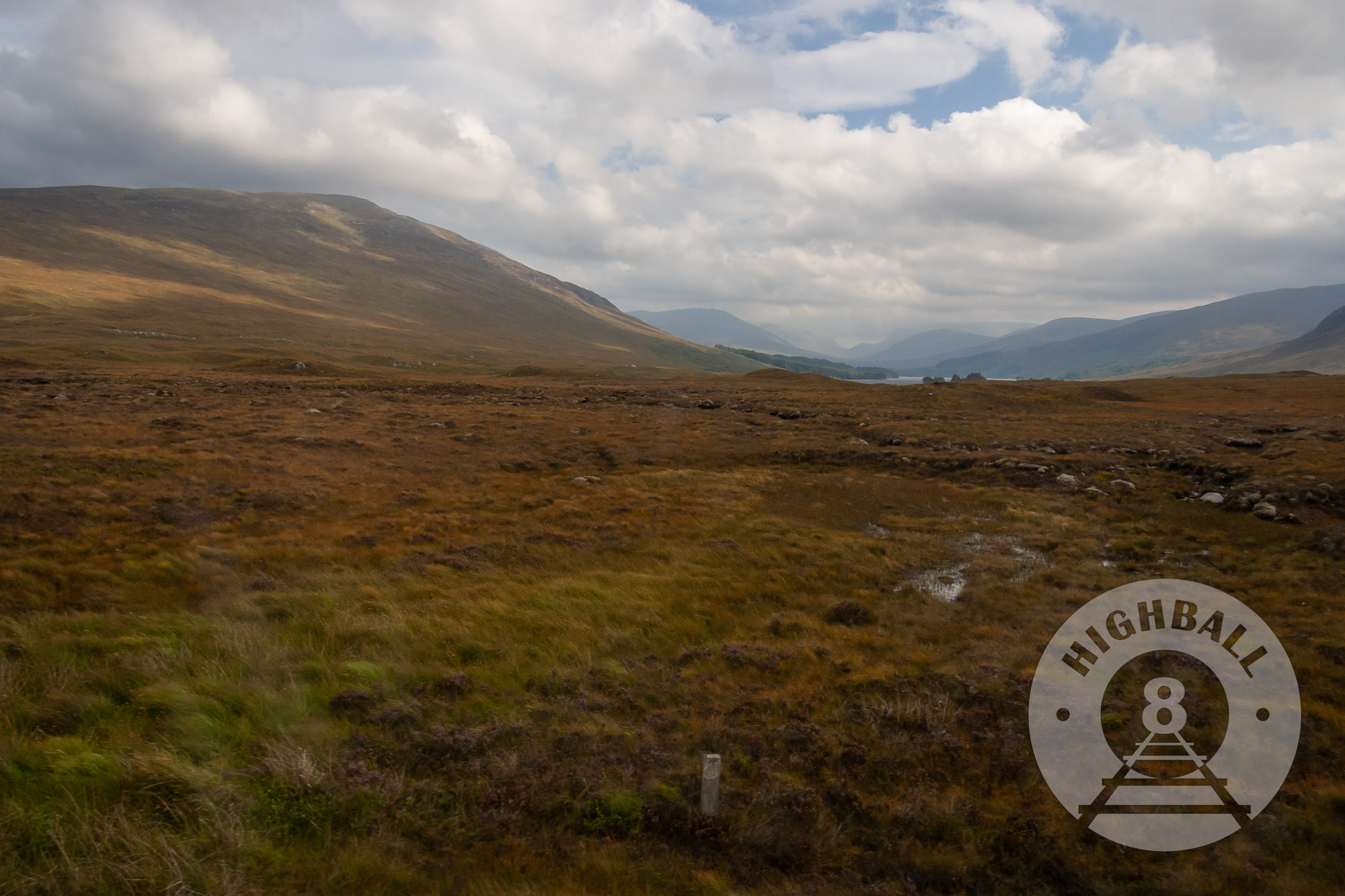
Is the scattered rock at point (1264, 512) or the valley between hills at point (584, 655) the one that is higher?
the scattered rock at point (1264, 512)

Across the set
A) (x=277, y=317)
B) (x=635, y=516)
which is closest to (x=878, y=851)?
(x=635, y=516)

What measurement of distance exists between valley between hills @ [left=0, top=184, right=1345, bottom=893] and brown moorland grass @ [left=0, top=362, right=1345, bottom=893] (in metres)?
0.06

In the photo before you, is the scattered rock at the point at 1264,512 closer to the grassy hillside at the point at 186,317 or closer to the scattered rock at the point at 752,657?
the scattered rock at the point at 752,657

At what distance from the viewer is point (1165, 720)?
28.4 feet

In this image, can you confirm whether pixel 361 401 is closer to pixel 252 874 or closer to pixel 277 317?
pixel 252 874

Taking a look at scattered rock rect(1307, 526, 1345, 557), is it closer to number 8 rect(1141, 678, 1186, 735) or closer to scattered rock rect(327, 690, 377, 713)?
number 8 rect(1141, 678, 1186, 735)

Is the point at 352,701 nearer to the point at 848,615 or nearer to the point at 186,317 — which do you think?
the point at 848,615

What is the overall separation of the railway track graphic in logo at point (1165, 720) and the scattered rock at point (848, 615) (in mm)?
3399

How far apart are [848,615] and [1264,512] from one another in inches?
690

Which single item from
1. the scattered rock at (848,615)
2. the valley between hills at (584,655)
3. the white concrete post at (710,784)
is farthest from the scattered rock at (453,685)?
the scattered rock at (848,615)

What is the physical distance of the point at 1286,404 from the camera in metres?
55.0

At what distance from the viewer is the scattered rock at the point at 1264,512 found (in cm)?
1906

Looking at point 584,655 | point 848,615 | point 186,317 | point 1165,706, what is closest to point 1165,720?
point 1165,706

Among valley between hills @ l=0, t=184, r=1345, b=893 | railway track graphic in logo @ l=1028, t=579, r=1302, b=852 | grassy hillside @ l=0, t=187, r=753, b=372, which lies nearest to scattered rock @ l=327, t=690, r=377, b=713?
valley between hills @ l=0, t=184, r=1345, b=893
